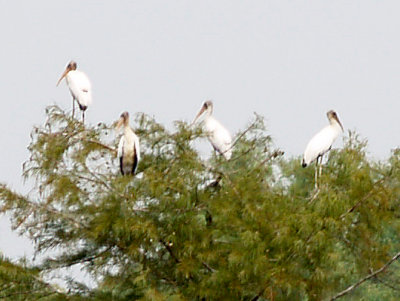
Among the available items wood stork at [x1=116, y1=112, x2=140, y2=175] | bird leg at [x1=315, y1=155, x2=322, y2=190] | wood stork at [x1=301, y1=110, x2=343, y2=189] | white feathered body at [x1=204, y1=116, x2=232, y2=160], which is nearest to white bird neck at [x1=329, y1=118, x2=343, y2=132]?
wood stork at [x1=301, y1=110, x2=343, y2=189]

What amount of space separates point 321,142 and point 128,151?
246 cm

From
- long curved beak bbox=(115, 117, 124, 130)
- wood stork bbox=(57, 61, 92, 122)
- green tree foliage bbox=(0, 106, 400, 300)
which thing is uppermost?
wood stork bbox=(57, 61, 92, 122)

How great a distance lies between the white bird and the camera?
35.6 feet

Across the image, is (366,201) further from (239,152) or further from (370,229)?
(239,152)

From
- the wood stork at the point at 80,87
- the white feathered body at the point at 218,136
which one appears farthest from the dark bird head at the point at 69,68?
the white feathered body at the point at 218,136

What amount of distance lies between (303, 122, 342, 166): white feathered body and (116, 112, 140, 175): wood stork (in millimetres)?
2003

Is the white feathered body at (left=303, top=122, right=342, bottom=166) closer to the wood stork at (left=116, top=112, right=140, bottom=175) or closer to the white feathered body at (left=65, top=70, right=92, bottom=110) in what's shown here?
the wood stork at (left=116, top=112, right=140, bottom=175)

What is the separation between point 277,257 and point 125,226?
1.23 m

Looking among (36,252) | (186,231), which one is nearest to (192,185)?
(186,231)

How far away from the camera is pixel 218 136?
11.8m

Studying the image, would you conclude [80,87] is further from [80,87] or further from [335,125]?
[335,125]

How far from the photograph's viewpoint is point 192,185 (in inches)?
376

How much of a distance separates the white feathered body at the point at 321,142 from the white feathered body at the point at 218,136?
813 mm

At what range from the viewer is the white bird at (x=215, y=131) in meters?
10.9
